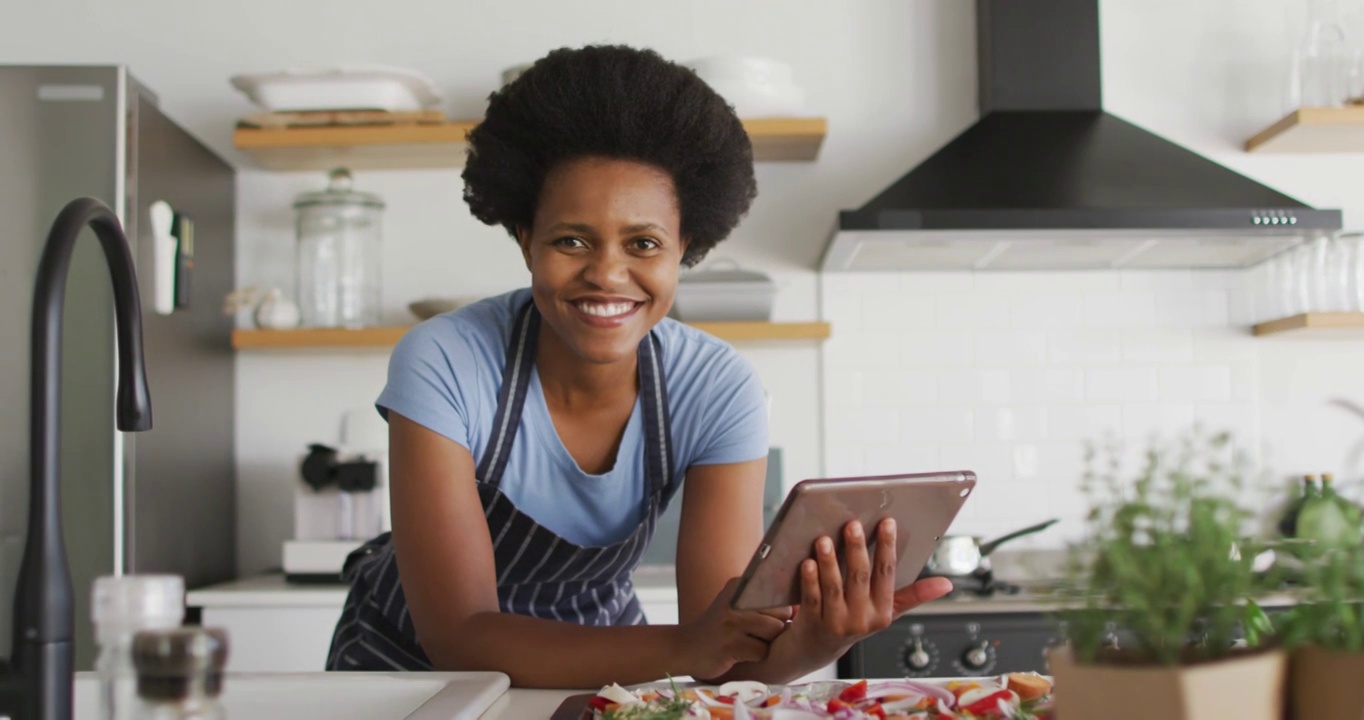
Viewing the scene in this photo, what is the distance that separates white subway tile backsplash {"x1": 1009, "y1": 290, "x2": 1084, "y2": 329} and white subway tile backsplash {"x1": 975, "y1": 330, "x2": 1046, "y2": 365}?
31 millimetres

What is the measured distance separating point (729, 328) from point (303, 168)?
1.16 metres

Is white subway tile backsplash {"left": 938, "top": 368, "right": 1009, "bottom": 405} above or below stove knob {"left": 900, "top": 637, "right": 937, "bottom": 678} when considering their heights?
above

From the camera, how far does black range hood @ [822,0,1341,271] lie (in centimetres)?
258

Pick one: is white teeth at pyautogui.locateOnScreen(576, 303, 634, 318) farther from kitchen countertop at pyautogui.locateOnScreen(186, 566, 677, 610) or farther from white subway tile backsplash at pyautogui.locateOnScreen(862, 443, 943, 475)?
white subway tile backsplash at pyautogui.locateOnScreen(862, 443, 943, 475)

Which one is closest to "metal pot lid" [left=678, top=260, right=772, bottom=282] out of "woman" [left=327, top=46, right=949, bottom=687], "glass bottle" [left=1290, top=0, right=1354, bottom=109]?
"woman" [left=327, top=46, right=949, bottom=687]

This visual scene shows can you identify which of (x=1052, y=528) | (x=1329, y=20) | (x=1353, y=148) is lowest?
(x=1052, y=528)

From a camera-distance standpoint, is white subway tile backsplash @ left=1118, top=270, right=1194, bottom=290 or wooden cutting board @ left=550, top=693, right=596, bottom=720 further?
white subway tile backsplash @ left=1118, top=270, right=1194, bottom=290

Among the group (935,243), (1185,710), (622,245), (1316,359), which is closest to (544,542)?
(622,245)

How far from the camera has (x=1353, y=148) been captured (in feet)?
10.1

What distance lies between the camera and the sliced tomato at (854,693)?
966mm

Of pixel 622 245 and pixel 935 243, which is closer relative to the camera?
pixel 622 245

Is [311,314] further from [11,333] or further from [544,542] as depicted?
[544,542]

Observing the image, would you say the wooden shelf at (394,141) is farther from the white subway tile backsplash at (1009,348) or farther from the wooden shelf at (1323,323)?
the wooden shelf at (1323,323)

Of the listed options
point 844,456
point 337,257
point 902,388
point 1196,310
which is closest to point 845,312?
point 902,388
